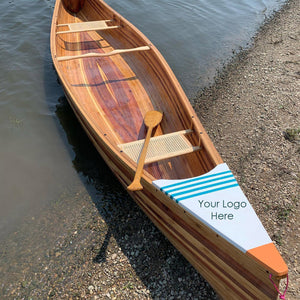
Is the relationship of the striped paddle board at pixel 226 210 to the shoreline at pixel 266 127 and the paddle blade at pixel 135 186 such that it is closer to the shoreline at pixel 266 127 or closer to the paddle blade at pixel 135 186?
the paddle blade at pixel 135 186

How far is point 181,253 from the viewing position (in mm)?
4066

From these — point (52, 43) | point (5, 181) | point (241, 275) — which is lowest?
point (5, 181)

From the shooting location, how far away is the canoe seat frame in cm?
450

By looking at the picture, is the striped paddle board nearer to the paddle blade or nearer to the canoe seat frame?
the paddle blade

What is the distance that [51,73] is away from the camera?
849cm

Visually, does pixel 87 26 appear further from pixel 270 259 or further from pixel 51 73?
pixel 270 259

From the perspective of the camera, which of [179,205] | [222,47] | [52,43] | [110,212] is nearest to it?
[179,205]

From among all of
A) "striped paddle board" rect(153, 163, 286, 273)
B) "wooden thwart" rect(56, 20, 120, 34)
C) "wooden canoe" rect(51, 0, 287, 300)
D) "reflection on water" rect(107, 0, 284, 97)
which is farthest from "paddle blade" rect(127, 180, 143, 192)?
"wooden thwart" rect(56, 20, 120, 34)

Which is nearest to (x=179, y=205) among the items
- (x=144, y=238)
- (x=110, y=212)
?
(x=144, y=238)

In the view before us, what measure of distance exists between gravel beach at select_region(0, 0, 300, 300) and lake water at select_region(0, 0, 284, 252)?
0.28 metres

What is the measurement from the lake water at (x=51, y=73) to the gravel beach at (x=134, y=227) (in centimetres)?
28

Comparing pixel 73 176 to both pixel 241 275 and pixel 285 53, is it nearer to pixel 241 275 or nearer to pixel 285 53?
pixel 241 275

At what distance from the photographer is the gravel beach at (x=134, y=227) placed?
408 cm

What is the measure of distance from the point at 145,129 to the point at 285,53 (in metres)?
6.47
